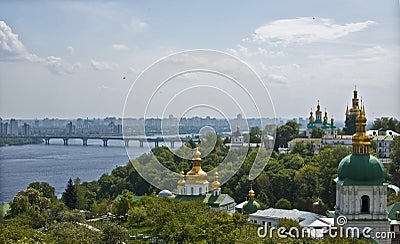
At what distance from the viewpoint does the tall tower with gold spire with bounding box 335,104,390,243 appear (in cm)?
685

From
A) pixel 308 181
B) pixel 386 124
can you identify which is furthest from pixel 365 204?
pixel 386 124

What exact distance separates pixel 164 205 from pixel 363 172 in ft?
10.6

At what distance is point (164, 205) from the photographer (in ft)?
28.8

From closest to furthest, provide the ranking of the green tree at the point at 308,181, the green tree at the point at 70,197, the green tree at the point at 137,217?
the green tree at the point at 137,217
the green tree at the point at 70,197
the green tree at the point at 308,181

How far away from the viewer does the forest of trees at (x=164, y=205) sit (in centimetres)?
686

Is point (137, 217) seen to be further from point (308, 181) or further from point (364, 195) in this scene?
point (308, 181)

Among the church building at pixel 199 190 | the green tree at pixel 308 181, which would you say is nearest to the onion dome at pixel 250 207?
the church building at pixel 199 190

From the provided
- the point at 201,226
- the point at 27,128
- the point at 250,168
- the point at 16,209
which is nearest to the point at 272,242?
the point at 201,226

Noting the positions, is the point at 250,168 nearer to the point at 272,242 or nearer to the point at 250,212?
the point at 250,212

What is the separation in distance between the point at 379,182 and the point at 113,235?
338 cm

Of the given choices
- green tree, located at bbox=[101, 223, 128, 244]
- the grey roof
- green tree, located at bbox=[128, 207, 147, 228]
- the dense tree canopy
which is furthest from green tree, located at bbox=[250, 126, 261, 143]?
green tree, located at bbox=[101, 223, 128, 244]

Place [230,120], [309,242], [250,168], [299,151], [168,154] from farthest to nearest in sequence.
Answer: [299,151]
[168,154]
[250,168]
[230,120]
[309,242]

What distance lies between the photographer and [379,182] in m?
6.92

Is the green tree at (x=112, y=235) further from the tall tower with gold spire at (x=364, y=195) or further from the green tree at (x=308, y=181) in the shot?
the green tree at (x=308, y=181)
